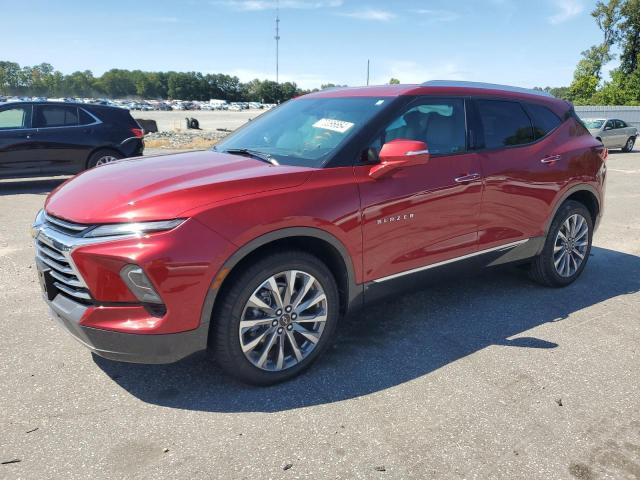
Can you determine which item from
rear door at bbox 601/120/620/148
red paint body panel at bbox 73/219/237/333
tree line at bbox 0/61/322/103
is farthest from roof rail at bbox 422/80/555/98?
tree line at bbox 0/61/322/103

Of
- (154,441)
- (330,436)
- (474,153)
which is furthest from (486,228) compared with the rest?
(154,441)

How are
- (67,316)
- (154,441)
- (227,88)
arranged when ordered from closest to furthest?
1. (154,441)
2. (67,316)
3. (227,88)

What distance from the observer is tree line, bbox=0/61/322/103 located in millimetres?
164875

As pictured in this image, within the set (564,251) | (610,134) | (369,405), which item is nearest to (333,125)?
(369,405)

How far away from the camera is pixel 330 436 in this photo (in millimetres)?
2596

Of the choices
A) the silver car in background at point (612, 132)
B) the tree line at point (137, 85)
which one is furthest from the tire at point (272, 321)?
the tree line at point (137, 85)

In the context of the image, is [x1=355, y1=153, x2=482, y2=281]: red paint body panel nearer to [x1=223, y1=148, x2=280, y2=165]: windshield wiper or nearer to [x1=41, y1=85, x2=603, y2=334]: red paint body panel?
[x1=41, y1=85, x2=603, y2=334]: red paint body panel

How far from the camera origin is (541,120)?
14.8 feet

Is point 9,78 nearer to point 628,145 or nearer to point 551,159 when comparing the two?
point 628,145

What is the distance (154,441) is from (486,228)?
279cm

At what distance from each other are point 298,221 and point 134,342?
42.7 inches

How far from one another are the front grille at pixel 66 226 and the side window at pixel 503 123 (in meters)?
2.96

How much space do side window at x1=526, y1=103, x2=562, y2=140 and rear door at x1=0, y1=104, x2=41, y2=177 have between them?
8775mm

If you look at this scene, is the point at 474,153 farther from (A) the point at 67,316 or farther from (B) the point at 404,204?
(A) the point at 67,316
